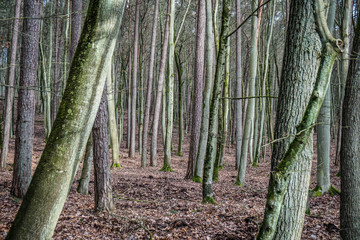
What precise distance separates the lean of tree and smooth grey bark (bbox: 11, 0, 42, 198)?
5218 millimetres

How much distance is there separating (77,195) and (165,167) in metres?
6.28

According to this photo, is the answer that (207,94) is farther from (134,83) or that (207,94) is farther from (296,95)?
(134,83)

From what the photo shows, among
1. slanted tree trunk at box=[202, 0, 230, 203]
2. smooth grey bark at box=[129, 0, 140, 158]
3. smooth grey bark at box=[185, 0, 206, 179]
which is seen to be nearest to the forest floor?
slanted tree trunk at box=[202, 0, 230, 203]

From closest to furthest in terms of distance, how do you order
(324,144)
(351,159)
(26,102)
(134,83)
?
1. (351,159)
2. (26,102)
3. (324,144)
4. (134,83)

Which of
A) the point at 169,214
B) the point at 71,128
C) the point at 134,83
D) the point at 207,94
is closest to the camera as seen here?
the point at 71,128

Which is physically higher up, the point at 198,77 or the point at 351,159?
the point at 198,77

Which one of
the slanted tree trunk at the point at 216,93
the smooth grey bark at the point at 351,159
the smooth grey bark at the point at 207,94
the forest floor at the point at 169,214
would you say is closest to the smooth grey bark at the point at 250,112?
the forest floor at the point at 169,214

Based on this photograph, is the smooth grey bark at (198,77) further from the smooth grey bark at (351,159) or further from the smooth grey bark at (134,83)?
the smooth grey bark at (351,159)

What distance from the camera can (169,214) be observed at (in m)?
6.29

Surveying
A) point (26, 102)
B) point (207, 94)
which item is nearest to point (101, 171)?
point (26, 102)

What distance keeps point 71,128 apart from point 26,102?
214 inches

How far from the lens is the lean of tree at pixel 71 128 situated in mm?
2383

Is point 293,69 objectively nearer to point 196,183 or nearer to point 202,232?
point 202,232

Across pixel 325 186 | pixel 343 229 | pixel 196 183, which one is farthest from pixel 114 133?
pixel 343 229
